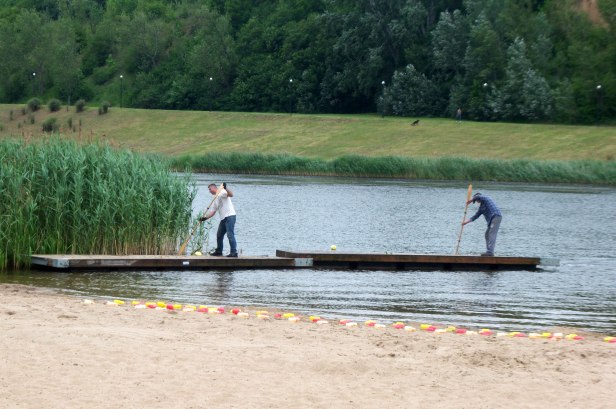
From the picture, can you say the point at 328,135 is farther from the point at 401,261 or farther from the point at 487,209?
the point at 401,261

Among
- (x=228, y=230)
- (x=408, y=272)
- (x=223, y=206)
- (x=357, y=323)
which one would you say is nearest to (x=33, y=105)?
(x=223, y=206)

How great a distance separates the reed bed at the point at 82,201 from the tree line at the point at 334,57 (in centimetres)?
7065

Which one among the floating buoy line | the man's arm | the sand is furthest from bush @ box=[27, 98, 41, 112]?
the sand

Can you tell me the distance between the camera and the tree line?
3780 inches

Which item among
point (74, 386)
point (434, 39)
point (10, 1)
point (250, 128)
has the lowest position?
point (74, 386)

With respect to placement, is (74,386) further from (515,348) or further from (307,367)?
(515,348)

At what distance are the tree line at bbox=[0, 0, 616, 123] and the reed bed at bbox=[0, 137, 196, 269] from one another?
232 feet

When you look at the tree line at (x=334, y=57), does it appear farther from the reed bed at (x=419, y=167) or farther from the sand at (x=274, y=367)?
the sand at (x=274, y=367)

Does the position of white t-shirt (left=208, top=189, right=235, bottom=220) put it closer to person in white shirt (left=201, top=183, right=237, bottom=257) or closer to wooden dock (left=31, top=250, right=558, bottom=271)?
person in white shirt (left=201, top=183, right=237, bottom=257)

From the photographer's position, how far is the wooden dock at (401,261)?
88.7ft

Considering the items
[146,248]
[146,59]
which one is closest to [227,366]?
[146,248]

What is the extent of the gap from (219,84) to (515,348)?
108 meters

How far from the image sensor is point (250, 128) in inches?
3925

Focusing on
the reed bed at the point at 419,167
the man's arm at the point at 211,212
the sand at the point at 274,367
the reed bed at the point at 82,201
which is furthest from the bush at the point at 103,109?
the sand at the point at 274,367
